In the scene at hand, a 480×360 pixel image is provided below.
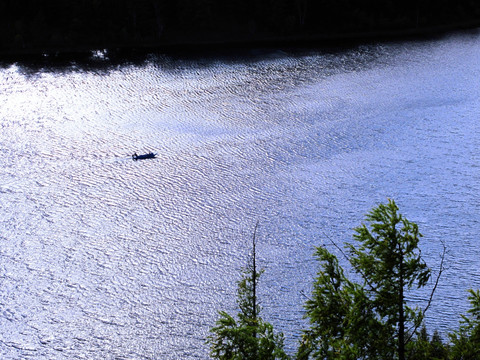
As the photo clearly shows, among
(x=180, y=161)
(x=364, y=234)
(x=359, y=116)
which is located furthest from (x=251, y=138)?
(x=364, y=234)

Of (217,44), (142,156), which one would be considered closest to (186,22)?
(217,44)

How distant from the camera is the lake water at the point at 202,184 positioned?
32.8 m

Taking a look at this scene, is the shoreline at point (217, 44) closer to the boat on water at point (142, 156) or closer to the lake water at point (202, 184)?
the lake water at point (202, 184)

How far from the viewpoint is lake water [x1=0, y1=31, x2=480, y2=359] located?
3278 cm

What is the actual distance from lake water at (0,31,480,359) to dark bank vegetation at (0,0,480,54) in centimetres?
811

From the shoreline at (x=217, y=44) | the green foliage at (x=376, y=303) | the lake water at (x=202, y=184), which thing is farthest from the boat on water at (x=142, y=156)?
the green foliage at (x=376, y=303)

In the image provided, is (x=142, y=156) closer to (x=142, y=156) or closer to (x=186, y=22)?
(x=142, y=156)

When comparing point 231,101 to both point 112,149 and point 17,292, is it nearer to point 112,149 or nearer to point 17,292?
point 112,149

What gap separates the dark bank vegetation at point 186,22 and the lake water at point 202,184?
26.6 feet

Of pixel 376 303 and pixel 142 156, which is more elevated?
pixel 142 156

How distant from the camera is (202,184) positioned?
45.8 m

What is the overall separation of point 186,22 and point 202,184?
42264mm

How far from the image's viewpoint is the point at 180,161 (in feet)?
161

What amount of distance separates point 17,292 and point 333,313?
23641 millimetres
